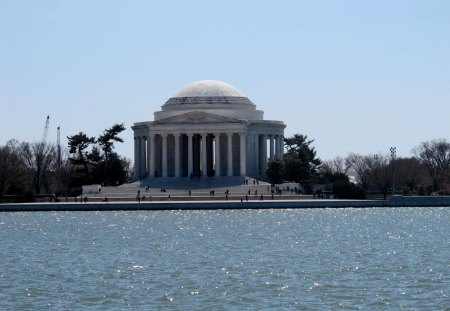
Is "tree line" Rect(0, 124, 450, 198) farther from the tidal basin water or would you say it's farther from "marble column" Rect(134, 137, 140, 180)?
the tidal basin water

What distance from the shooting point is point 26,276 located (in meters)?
49.2

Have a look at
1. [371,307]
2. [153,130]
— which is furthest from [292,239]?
[153,130]

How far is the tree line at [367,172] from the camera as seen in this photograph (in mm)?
131250

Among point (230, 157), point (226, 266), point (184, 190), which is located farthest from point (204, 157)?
point (226, 266)

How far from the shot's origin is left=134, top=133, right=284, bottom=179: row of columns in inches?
5433

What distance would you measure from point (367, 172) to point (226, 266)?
111 meters

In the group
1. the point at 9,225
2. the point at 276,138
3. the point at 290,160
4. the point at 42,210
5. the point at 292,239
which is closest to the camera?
the point at 292,239

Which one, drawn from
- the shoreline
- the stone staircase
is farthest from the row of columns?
the shoreline

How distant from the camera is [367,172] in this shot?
6373 inches

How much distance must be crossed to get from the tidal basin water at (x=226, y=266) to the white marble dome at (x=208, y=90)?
56044 mm

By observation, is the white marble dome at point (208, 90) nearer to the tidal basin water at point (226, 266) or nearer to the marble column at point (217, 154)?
the marble column at point (217, 154)

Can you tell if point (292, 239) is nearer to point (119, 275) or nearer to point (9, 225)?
point (119, 275)

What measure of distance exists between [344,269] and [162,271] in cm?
699

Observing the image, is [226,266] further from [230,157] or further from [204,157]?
[204,157]
